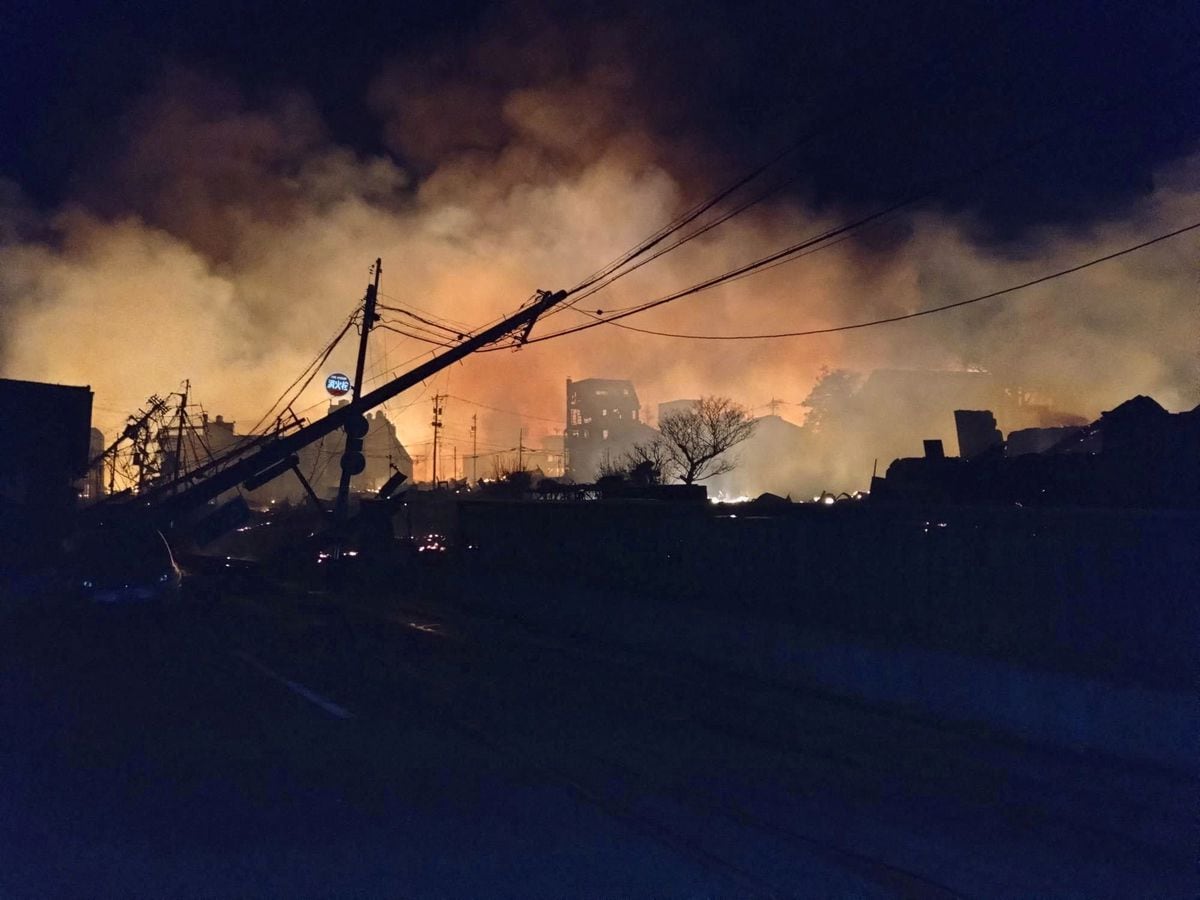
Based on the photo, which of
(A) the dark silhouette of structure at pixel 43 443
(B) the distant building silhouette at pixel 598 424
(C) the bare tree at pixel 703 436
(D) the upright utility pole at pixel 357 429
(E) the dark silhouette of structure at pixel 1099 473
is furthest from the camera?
(B) the distant building silhouette at pixel 598 424

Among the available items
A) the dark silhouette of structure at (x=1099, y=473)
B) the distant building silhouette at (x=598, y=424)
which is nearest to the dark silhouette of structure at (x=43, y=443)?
the dark silhouette of structure at (x=1099, y=473)

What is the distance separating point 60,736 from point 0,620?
368 inches

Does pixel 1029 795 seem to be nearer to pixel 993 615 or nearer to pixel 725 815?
pixel 725 815

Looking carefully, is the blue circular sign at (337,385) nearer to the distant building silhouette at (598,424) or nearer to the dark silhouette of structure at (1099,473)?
the dark silhouette of structure at (1099,473)

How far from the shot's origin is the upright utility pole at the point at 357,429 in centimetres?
2696

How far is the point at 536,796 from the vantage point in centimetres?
679

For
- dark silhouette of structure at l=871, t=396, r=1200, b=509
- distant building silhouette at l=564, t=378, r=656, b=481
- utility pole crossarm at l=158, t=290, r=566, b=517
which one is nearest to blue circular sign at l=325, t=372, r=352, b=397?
utility pole crossarm at l=158, t=290, r=566, b=517

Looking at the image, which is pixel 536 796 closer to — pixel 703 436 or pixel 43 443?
pixel 43 443

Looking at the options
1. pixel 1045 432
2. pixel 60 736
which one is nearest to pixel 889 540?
pixel 60 736

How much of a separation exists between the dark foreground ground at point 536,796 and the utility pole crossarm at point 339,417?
691 inches

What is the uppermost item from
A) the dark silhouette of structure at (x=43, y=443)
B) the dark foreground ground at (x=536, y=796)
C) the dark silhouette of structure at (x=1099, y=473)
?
the dark silhouette of structure at (x=43, y=443)

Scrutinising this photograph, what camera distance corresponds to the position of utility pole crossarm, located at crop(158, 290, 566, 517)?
28.4m

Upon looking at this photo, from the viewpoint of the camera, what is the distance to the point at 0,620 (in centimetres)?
1620

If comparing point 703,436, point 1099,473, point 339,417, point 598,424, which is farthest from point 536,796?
point 598,424
